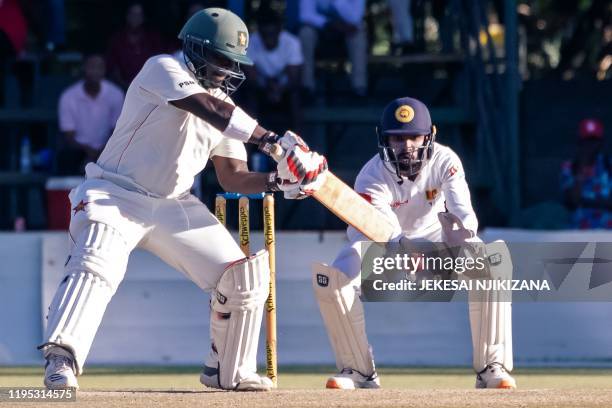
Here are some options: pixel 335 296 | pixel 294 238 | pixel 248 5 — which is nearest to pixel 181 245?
pixel 335 296

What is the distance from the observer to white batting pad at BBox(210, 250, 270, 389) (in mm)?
6738

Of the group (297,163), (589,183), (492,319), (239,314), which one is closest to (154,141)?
(297,163)

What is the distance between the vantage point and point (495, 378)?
7.35m

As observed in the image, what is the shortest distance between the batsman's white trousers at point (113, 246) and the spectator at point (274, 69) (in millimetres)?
6053

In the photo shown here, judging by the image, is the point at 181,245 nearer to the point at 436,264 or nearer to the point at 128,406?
the point at 128,406

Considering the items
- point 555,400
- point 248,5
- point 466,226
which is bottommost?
point 555,400

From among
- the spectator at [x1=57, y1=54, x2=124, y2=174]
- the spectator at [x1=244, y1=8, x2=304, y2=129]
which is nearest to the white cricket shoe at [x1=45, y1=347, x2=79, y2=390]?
the spectator at [x1=57, y1=54, x2=124, y2=174]

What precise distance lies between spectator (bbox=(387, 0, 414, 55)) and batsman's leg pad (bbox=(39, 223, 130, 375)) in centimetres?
788

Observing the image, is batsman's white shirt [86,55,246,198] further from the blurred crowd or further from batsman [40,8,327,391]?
the blurred crowd

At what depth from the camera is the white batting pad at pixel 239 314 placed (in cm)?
674

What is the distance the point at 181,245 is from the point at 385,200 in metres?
1.34

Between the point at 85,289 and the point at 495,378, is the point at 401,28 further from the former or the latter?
the point at 85,289

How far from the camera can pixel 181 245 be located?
6785 millimetres

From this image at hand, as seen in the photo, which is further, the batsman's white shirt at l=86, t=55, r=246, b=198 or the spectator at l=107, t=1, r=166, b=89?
the spectator at l=107, t=1, r=166, b=89
